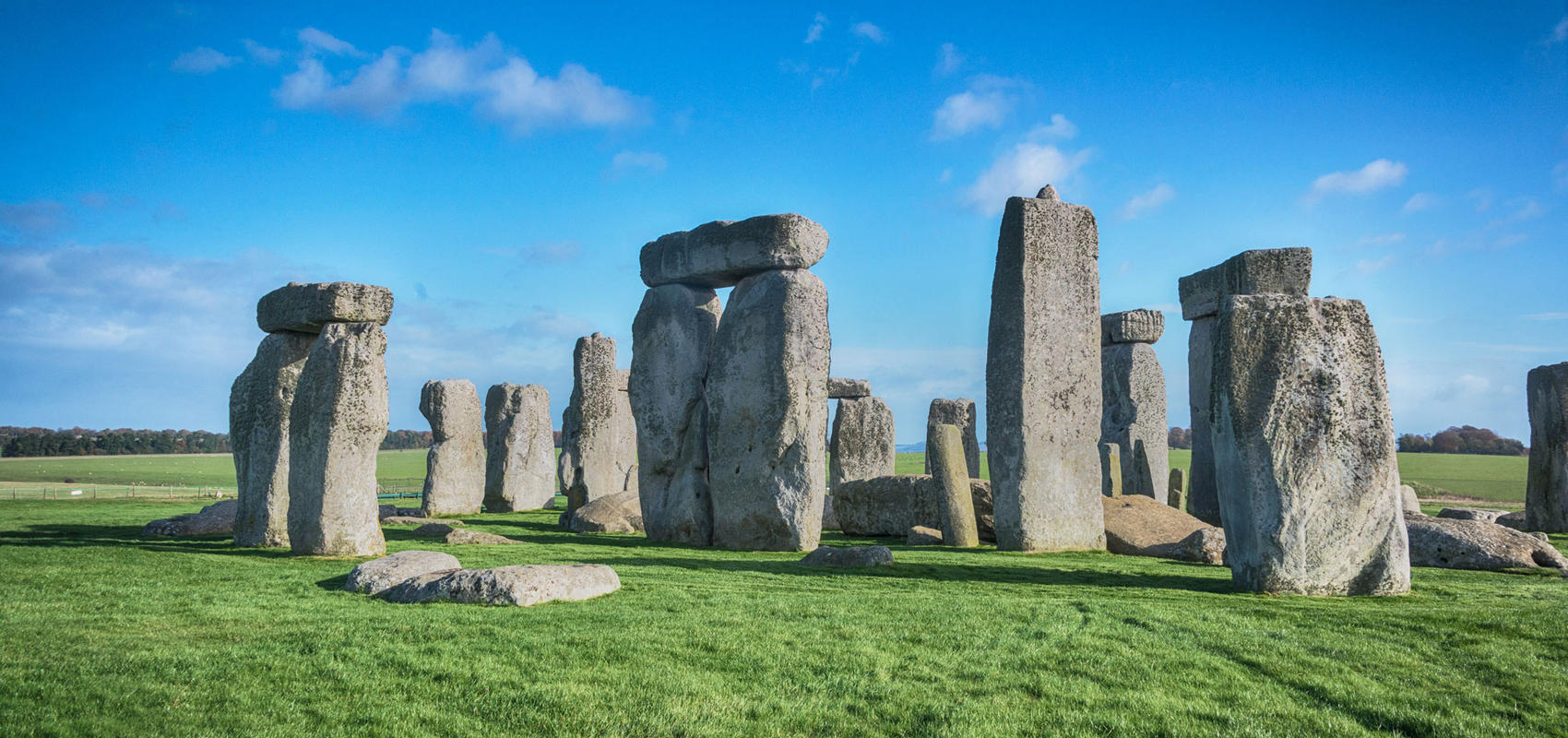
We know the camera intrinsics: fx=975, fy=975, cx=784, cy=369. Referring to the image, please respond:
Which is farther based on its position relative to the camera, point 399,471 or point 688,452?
point 399,471

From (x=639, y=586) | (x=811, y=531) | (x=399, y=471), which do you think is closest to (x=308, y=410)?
(x=639, y=586)

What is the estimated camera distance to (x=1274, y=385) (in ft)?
24.0

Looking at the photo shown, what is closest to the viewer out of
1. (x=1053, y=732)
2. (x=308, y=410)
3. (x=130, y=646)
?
(x=1053, y=732)

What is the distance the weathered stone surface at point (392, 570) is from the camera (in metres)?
7.41

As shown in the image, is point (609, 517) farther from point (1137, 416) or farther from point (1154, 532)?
point (1137, 416)

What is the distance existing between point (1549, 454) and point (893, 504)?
32.5 feet

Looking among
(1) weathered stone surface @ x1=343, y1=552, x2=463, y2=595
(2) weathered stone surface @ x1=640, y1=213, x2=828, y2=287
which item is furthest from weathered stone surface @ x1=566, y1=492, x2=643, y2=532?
(1) weathered stone surface @ x1=343, y1=552, x2=463, y2=595

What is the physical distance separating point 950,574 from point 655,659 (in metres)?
4.27

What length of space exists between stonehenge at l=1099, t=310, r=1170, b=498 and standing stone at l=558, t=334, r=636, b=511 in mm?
9437

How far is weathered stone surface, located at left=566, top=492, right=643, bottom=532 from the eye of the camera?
14.8 m

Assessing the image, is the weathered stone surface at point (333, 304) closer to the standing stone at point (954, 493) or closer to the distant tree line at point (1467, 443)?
the standing stone at point (954, 493)

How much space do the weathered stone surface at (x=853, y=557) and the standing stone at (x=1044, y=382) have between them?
2.44 metres

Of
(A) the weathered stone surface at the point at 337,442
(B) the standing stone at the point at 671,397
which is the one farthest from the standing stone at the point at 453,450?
(A) the weathered stone surface at the point at 337,442

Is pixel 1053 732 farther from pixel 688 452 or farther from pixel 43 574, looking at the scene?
pixel 688 452
